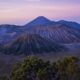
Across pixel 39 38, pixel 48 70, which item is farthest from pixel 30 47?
pixel 48 70

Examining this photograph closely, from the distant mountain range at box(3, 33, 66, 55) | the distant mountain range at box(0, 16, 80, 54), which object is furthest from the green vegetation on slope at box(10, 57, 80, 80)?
the distant mountain range at box(0, 16, 80, 54)

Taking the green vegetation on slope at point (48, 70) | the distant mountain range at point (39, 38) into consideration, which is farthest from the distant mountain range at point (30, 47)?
the green vegetation on slope at point (48, 70)

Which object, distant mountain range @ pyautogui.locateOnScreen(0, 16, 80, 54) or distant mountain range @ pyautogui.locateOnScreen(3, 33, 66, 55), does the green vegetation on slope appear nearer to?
distant mountain range @ pyautogui.locateOnScreen(3, 33, 66, 55)

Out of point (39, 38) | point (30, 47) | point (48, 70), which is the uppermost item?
point (48, 70)

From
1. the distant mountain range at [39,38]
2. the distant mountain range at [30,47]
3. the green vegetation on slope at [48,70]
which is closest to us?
the green vegetation on slope at [48,70]

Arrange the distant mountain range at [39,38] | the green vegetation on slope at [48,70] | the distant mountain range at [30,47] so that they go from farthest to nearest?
1. the distant mountain range at [39,38]
2. the distant mountain range at [30,47]
3. the green vegetation on slope at [48,70]

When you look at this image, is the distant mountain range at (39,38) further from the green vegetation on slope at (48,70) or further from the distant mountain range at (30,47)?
the green vegetation on slope at (48,70)

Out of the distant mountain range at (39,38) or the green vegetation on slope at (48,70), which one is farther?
the distant mountain range at (39,38)

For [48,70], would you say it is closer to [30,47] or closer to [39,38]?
[30,47]
